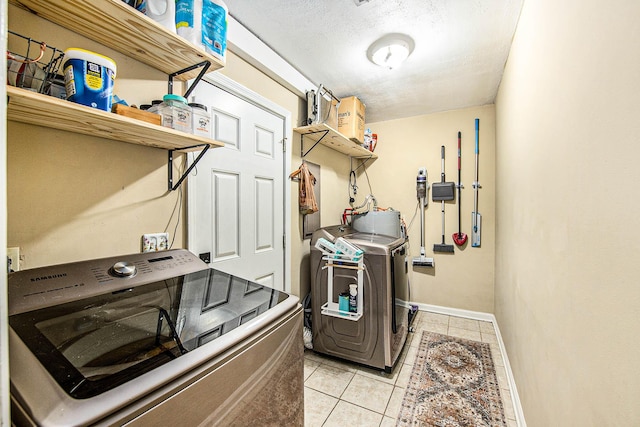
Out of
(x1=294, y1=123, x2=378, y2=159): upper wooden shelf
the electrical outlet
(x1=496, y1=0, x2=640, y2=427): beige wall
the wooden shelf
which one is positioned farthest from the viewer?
(x1=294, y1=123, x2=378, y2=159): upper wooden shelf

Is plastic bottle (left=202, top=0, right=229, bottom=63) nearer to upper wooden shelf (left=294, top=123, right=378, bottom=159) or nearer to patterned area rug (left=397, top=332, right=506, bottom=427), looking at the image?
upper wooden shelf (left=294, top=123, right=378, bottom=159)

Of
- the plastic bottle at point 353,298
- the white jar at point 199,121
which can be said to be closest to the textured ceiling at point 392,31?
the white jar at point 199,121

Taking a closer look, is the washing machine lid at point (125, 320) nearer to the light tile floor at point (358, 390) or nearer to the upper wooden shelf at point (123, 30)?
Answer: the upper wooden shelf at point (123, 30)

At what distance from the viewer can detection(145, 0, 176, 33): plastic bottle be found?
1027 mm

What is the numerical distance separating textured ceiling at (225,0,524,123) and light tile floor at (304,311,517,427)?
2483 millimetres

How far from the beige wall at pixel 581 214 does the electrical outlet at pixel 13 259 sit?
1.72m

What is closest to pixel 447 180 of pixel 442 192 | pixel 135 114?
pixel 442 192

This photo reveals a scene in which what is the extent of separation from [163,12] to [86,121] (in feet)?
1.69

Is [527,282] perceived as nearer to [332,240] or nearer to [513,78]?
[332,240]

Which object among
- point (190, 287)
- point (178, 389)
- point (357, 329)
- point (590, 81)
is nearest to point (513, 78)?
point (590, 81)

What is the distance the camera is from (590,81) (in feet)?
2.60

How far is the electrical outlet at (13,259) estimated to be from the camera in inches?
34.8

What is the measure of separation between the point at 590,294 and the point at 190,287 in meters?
1.30

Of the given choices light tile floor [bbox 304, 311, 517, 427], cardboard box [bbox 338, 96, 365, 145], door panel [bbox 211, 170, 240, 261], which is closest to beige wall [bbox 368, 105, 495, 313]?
light tile floor [bbox 304, 311, 517, 427]
